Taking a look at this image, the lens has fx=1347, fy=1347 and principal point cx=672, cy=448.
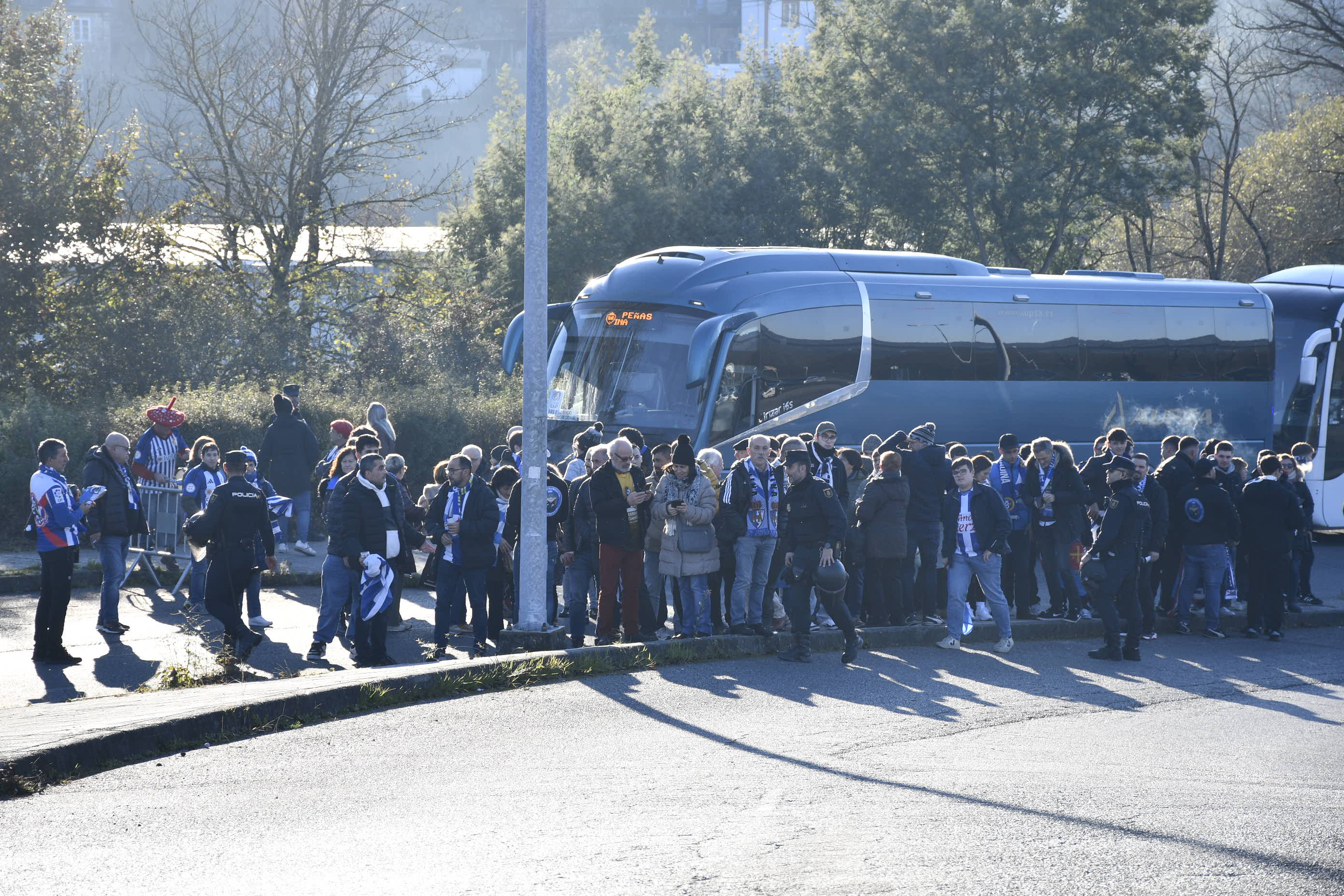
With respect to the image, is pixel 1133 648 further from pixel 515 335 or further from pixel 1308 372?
pixel 1308 372

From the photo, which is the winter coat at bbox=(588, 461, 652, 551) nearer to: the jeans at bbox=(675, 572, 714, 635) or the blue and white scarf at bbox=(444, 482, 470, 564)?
the jeans at bbox=(675, 572, 714, 635)

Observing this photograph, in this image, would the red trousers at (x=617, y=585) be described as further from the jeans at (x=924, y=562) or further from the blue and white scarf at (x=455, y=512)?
the jeans at (x=924, y=562)

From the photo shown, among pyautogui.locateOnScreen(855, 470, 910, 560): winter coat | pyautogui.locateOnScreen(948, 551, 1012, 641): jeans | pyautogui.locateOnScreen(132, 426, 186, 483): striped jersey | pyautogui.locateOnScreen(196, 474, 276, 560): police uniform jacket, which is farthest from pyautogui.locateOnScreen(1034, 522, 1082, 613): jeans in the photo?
pyautogui.locateOnScreen(132, 426, 186, 483): striped jersey

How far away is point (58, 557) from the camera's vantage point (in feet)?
34.0

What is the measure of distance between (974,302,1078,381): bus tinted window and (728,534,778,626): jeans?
331 inches

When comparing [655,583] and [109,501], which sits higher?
[109,501]

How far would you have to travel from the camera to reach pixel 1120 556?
11.5 meters

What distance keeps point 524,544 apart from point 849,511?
3.62 m

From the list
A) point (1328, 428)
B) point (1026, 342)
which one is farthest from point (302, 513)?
point (1328, 428)

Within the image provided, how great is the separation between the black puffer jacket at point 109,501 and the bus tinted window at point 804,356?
7.33 metres

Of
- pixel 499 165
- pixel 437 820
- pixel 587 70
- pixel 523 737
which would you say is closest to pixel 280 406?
pixel 523 737

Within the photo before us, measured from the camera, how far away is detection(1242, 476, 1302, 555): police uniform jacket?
12844mm

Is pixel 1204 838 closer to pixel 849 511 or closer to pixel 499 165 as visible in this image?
pixel 849 511

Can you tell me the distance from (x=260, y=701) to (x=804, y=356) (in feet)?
31.9
